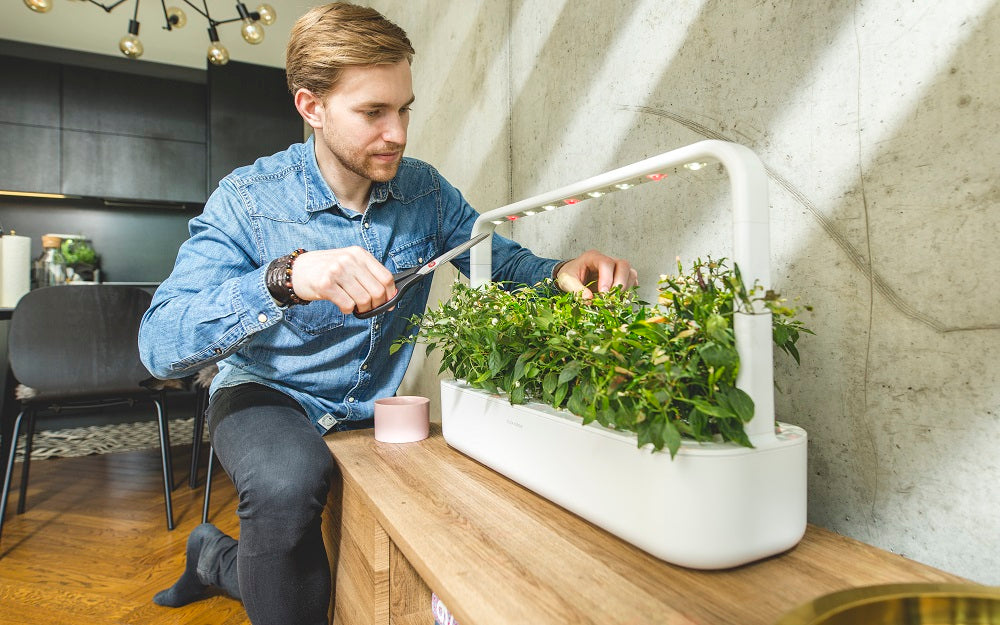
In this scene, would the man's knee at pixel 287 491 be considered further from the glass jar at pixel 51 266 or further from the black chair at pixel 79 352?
the glass jar at pixel 51 266

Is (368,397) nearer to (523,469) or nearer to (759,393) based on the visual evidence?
(523,469)

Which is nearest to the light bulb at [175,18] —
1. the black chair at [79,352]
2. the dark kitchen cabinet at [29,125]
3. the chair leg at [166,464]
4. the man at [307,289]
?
the black chair at [79,352]

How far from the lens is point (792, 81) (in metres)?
0.82

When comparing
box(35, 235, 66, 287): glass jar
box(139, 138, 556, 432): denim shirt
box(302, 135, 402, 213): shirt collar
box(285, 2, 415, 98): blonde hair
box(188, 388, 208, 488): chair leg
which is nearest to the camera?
box(139, 138, 556, 432): denim shirt

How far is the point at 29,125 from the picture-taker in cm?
443

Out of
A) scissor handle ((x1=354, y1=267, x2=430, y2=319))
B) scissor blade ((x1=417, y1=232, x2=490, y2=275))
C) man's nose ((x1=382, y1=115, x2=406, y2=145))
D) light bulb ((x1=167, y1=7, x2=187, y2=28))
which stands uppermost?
light bulb ((x1=167, y1=7, x2=187, y2=28))

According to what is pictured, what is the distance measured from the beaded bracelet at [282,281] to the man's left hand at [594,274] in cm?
46

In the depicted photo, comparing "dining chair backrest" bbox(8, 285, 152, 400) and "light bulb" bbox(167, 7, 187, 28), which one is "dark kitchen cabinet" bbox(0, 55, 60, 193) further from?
"dining chair backrest" bbox(8, 285, 152, 400)

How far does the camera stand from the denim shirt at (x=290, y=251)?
1.05 m

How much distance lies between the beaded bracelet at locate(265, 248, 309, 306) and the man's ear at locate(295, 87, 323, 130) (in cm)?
43

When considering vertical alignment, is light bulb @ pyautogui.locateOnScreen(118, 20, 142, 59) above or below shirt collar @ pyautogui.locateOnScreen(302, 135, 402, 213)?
above

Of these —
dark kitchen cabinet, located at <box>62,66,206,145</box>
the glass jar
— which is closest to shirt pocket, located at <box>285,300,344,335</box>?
the glass jar

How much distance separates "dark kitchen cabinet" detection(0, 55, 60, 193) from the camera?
14.4ft

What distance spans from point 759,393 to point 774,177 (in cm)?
41
